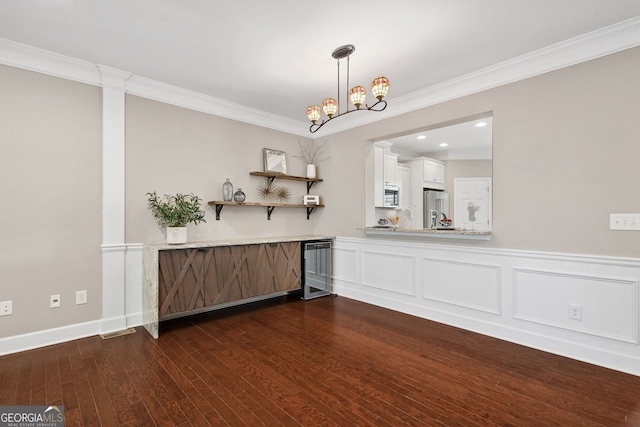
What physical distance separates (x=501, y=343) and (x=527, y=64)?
266 cm

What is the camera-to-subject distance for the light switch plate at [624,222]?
7.80 feet

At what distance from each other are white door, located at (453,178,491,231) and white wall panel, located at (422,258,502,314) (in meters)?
3.41

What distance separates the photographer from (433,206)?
21.2ft

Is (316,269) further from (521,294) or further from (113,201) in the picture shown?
(113,201)

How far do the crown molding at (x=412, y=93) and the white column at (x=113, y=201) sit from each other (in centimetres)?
11

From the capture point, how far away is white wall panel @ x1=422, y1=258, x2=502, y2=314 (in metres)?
3.14

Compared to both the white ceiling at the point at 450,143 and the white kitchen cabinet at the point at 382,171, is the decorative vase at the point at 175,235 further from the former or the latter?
the white ceiling at the point at 450,143

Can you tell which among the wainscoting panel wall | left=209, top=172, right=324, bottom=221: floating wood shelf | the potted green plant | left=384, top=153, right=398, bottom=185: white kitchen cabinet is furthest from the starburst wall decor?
left=384, top=153, right=398, bottom=185: white kitchen cabinet

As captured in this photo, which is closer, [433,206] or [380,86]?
[380,86]

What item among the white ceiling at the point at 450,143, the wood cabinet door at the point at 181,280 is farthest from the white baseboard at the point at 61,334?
the white ceiling at the point at 450,143

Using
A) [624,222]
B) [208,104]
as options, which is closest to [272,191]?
[208,104]

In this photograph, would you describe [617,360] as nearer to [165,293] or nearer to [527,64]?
[527,64]

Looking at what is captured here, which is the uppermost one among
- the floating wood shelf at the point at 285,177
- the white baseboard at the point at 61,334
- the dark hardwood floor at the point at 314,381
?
the floating wood shelf at the point at 285,177

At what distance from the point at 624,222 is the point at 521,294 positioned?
100 cm
